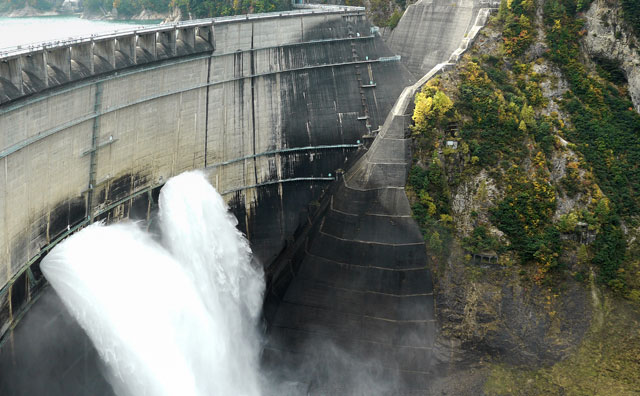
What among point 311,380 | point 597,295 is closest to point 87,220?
point 311,380

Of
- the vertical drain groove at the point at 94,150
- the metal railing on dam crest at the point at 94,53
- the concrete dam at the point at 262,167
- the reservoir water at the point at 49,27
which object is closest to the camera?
the metal railing on dam crest at the point at 94,53

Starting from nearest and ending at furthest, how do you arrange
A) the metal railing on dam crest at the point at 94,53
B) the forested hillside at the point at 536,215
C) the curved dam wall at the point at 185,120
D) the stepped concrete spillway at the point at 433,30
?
the metal railing on dam crest at the point at 94,53
the curved dam wall at the point at 185,120
the forested hillside at the point at 536,215
the stepped concrete spillway at the point at 433,30

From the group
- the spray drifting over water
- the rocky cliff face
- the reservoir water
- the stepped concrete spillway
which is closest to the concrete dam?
the stepped concrete spillway

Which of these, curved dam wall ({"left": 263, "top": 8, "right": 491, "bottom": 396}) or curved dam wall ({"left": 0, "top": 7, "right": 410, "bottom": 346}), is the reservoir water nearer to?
curved dam wall ({"left": 0, "top": 7, "right": 410, "bottom": 346})

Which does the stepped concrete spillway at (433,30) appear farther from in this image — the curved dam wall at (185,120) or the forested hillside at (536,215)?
the forested hillside at (536,215)

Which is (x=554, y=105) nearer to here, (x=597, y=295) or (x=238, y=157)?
(x=597, y=295)

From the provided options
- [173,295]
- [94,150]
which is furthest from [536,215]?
[94,150]

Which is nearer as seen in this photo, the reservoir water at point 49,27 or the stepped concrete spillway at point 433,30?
the stepped concrete spillway at point 433,30

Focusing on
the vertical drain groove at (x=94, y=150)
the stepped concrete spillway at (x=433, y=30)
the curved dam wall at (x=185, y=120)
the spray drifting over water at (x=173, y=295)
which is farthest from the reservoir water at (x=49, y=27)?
the stepped concrete spillway at (x=433, y=30)
